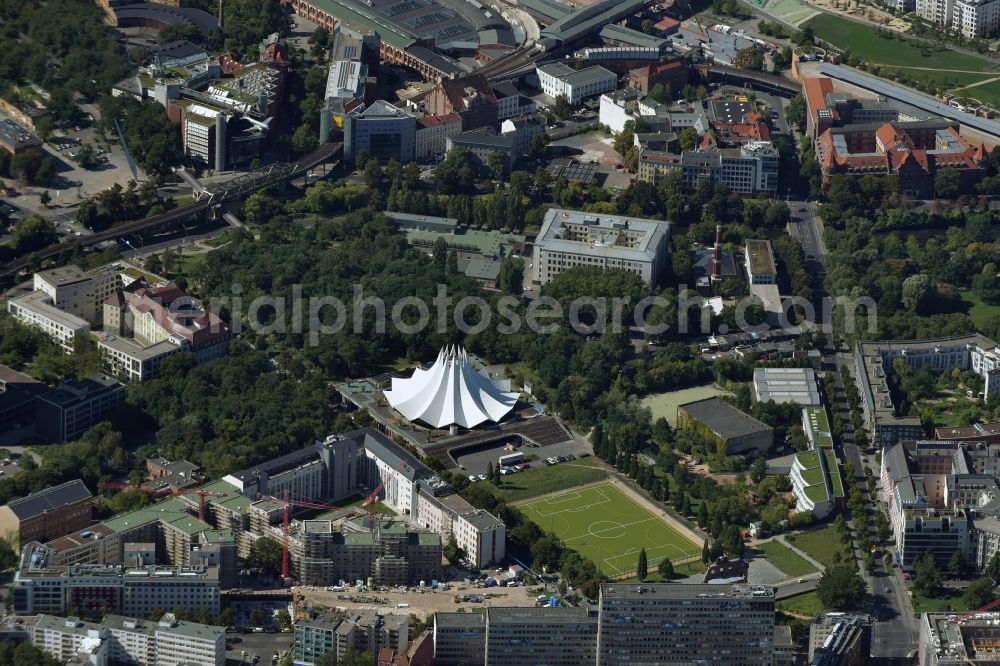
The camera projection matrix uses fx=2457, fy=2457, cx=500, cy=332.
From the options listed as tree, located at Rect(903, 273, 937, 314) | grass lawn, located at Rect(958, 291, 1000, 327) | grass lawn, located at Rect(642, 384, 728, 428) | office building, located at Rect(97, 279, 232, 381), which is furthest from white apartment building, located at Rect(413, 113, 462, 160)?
grass lawn, located at Rect(958, 291, 1000, 327)

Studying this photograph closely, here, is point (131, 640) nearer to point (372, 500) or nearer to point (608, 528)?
point (372, 500)

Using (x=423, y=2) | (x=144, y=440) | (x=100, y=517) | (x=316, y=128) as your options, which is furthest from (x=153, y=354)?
(x=423, y=2)

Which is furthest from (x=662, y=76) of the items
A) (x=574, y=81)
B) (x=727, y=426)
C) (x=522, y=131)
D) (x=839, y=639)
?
(x=839, y=639)

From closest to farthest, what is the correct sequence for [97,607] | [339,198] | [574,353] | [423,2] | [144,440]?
[97,607], [144,440], [574,353], [339,198], [423,2]

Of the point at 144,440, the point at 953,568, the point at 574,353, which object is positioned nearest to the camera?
the point at 953,568

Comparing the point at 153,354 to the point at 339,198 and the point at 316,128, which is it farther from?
the point at 316,128

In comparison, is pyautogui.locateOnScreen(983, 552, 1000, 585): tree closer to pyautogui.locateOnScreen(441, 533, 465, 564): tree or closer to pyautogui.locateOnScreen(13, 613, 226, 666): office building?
pyautogui.locateOnScreen(441, 533, 465, 564): tree
